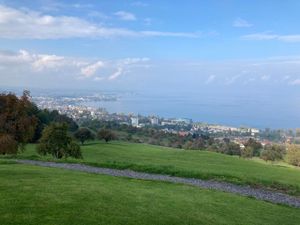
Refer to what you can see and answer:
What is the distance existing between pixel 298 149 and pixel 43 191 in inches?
2591

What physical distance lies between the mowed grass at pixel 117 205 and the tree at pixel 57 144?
718 inches

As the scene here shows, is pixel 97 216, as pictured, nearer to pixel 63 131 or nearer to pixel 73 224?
pixel 73 224

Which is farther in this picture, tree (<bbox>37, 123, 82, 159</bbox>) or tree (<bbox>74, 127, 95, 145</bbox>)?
tree (<bbox>74, 127, 95, 145</bbox>)

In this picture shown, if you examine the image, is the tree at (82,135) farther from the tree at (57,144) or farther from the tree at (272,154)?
the tree at (272,154)

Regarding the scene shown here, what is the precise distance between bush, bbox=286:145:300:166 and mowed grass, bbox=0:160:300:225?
5644cm

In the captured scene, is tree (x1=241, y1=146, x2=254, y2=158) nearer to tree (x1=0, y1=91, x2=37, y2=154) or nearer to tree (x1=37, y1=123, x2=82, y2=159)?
tree (x1=37, y1=123, x2=82, y2=159)

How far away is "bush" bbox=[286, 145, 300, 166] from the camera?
70.2 m

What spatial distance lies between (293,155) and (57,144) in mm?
49356

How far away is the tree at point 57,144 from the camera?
37188mm

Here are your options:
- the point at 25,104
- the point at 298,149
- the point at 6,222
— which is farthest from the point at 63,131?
the point at 298,149

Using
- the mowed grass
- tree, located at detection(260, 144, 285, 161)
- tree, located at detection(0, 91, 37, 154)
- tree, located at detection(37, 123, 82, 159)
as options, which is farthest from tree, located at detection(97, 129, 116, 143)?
the mowed grass

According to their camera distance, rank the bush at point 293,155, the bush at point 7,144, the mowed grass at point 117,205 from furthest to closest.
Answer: the bush at point 293,155 → the bush at point 7,144 → the mowed grass at point 117,205

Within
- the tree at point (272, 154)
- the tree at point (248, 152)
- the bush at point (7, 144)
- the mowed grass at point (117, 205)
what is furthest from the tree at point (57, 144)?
the tree at point (248, 152)

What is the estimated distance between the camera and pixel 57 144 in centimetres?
3716
